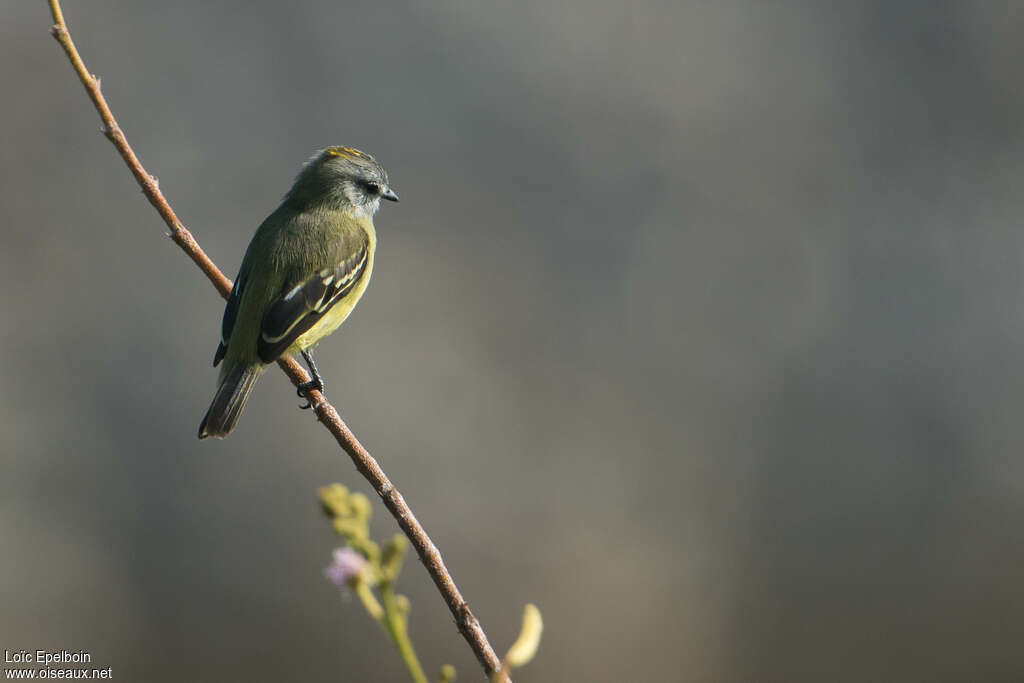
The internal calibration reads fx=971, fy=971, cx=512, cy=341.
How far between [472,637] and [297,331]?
286 centimetres

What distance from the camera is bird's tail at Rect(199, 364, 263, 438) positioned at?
4.01 meters

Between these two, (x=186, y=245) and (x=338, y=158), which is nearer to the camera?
(x=186, y=245)

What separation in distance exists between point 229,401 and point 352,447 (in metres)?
1.98

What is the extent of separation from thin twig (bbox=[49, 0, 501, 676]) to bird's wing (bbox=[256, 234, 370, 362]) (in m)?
1.22

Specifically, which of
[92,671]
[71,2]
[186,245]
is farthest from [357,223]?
[71,2]

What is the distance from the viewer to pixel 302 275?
15.3ft

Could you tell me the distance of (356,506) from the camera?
3.87ft

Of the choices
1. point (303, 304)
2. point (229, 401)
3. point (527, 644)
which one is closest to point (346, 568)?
point (527, 644)

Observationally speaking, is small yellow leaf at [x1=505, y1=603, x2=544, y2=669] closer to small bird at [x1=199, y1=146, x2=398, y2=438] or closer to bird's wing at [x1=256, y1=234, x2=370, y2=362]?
small bird at [x1=199, y1=146, x2=398, y2=438]

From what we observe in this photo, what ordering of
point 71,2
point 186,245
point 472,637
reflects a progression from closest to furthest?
point 472,637 < point 186,245 < point 71,2

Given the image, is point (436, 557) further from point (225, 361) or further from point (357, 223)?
point (357, 223)

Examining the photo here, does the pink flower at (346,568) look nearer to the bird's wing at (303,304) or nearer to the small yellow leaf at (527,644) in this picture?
the small yellow leaf at (527,644)

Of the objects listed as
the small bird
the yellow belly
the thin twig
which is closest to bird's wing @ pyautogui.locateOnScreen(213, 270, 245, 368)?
the small bird

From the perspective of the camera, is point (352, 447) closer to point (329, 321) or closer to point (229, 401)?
point (229, 401)
